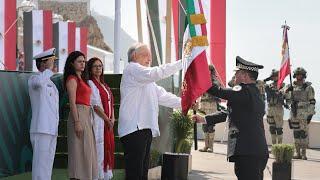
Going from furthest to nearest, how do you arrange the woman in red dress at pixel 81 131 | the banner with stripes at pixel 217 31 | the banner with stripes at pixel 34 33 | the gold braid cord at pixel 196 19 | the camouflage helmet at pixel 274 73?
the camouflage helmet at pixel 274 73 < the banner with stripes at pixel 217 31 < the banner with stripes at pixel 34 33 < the woman in red dress at pixel 81 131 < the gold braid cord at pixel 196 19

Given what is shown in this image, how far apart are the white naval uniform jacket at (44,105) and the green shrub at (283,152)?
391 centimetres

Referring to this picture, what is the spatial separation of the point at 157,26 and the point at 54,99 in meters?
4.10

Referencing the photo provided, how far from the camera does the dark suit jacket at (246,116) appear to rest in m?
5.62

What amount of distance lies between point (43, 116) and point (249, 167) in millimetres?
2297

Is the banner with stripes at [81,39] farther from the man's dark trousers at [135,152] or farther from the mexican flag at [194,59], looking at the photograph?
the man's dark trousers at [135,152]

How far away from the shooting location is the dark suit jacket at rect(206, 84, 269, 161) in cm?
562

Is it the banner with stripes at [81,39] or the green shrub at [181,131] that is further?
the banner with stripes at [81,39]

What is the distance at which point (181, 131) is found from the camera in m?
9.80

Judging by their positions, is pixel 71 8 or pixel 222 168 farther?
pixel 71 8

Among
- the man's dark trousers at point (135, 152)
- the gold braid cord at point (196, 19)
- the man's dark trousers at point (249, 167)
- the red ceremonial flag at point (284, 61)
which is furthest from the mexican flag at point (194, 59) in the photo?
the red ceremonial flag at point (284, 61)

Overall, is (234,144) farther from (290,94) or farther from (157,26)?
(290,94)

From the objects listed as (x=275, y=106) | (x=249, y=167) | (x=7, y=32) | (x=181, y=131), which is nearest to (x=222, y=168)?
(x=181, y=131)

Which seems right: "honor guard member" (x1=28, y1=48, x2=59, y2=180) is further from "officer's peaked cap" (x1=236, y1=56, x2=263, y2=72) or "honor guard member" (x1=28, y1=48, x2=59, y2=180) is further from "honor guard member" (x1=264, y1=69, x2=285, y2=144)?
"honor guard member" (x1=264, y1=69, x2=285, y2=144)

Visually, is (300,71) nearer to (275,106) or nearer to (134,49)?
(275,106)
